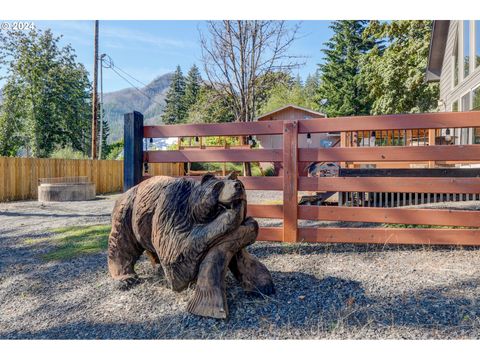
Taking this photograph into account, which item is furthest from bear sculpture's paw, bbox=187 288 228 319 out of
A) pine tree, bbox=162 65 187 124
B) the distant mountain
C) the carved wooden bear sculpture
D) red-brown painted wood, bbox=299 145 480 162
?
pine tree, bbox=162 65 187 124

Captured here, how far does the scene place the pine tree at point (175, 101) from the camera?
45.3 m

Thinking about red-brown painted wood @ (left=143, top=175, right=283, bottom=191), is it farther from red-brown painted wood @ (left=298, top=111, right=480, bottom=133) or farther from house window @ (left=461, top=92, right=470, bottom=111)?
house window @ (left=461, top=92, right=470, bottom=111)

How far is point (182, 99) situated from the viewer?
45656mm

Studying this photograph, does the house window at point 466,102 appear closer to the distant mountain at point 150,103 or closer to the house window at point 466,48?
the house window at point 466,48

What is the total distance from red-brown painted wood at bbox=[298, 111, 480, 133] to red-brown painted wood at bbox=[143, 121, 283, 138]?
0.36 metres

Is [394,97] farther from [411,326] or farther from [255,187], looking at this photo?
[411,326]

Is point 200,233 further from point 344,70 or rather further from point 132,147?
point 344,70

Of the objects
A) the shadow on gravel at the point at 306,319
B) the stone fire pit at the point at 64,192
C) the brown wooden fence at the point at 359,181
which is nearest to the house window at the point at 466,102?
the brown wooden fence at the point at 359,181

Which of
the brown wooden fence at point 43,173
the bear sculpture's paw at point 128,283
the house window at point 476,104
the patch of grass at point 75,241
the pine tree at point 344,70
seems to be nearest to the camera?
the bear sculpture's paw at point 128,283

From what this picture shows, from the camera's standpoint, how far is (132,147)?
420 centimetres

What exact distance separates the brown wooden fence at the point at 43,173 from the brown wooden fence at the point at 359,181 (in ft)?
33.6

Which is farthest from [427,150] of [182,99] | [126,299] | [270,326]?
[182,99]

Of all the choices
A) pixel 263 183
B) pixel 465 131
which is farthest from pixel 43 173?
pixel 465 131

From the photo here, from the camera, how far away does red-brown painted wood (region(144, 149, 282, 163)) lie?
391 cm
